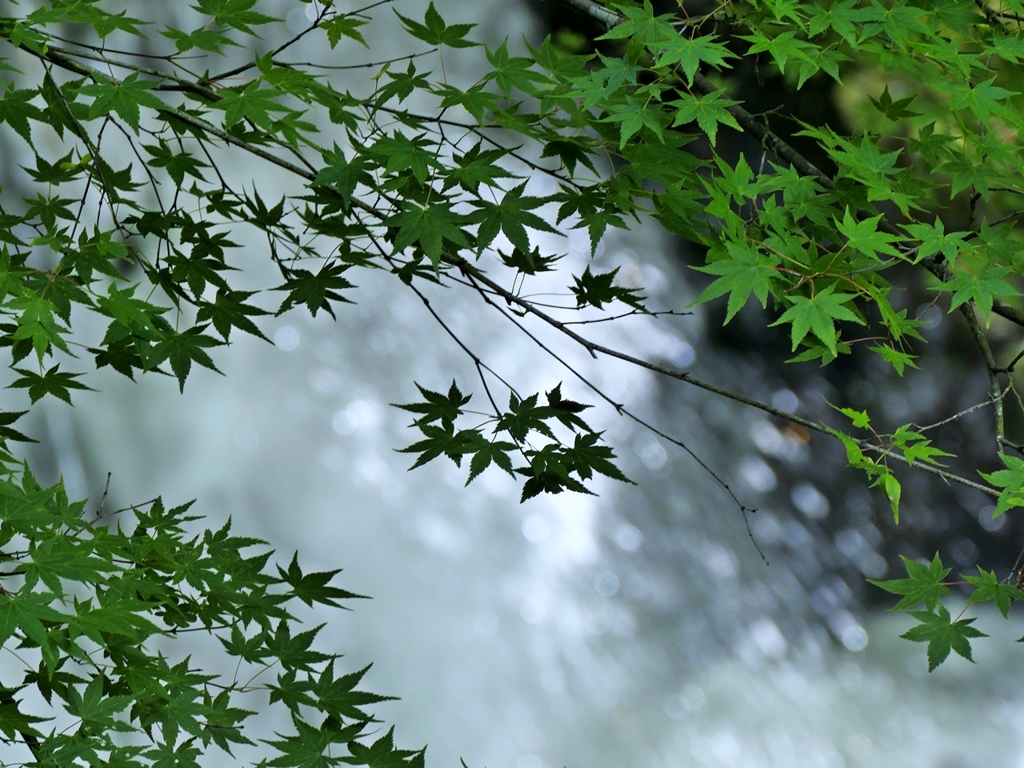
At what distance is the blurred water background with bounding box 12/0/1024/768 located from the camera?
4145mm

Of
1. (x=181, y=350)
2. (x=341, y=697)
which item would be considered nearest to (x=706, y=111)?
(x=181, y=350)

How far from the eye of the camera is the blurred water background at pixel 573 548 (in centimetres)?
414

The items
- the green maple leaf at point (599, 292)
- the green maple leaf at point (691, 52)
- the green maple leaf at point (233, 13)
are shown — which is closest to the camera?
the green maple leaf at point (691, 52)

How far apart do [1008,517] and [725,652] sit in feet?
7.02

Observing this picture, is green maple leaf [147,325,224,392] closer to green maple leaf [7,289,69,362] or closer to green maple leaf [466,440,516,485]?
green maple leaf [7,289,69,362]

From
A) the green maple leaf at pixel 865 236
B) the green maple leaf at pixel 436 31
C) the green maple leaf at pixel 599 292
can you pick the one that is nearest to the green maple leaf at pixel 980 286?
the green maple leaf at pixel 865 236

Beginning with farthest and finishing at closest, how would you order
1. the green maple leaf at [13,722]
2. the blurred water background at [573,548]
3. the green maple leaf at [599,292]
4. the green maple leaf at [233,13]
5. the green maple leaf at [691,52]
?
the blurred water background at [573,548] → the green maple leaf at [599,292] → the green maple leaf at [233,13] → the green maple leaf at [691,52] → the green maple leaf at [13,722]

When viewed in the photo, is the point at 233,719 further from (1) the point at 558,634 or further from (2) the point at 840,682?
(2) the point at 840,682

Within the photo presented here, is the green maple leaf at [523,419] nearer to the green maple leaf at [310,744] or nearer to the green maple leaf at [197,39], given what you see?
the green maple leaf at [310,744]

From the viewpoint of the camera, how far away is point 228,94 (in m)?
1.36

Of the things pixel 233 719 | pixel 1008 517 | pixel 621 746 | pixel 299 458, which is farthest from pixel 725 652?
pixel 233 719

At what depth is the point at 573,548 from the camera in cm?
462

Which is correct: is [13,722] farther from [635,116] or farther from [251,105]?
[635,116]

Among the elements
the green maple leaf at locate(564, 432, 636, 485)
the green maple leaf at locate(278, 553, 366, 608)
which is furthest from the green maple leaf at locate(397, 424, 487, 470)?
the green maple leaf at locate(278, 553, 366, 608)
